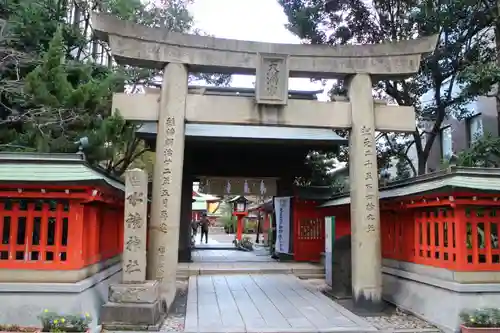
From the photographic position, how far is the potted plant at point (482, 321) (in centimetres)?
680

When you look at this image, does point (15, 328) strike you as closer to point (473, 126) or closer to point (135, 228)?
point (135, 228)

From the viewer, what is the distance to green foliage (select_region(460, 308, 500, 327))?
6.85 metres

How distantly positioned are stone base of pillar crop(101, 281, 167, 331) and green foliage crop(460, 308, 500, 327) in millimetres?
5179

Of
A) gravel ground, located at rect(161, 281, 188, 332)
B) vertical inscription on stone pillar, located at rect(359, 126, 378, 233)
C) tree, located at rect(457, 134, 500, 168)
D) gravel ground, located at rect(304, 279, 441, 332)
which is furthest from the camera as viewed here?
tree, located at rect(457, 134, 500, 168)

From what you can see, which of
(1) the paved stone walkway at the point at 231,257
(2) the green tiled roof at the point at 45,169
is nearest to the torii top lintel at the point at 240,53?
(2) the green tiled roof at the point at 45,169

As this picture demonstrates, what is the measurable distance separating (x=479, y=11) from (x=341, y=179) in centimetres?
1110

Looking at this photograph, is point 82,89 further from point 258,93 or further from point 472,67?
point 472,67

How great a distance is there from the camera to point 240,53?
31.5 feet

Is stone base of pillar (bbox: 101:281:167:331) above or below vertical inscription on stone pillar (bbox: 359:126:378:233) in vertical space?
below

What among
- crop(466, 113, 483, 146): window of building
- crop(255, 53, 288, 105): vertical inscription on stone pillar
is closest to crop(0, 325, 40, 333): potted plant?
crop(255, 53, 288, 105): vertical inscription on stone pillar

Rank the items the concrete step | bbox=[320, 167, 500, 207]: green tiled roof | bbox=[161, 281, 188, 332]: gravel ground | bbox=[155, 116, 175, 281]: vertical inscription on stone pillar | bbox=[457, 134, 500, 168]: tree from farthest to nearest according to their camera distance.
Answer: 1. the concrete step
2. bbox=[457, 134, 500, 168]: tree
3. bbox=[155, 116, 175, 281]: vertical inscription on stone pillar
4. bbox=[161, 281, 188, 332]: gravel ground
5. bbox=[320, 167, 500, 207]: green tiled roof

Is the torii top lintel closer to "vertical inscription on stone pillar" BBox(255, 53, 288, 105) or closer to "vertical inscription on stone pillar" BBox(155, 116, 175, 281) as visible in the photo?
"vertical inscription on stone pillar" BBox(255, 53, 288, 105)

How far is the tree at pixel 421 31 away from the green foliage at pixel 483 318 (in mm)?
9003

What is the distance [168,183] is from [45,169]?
245 cm
